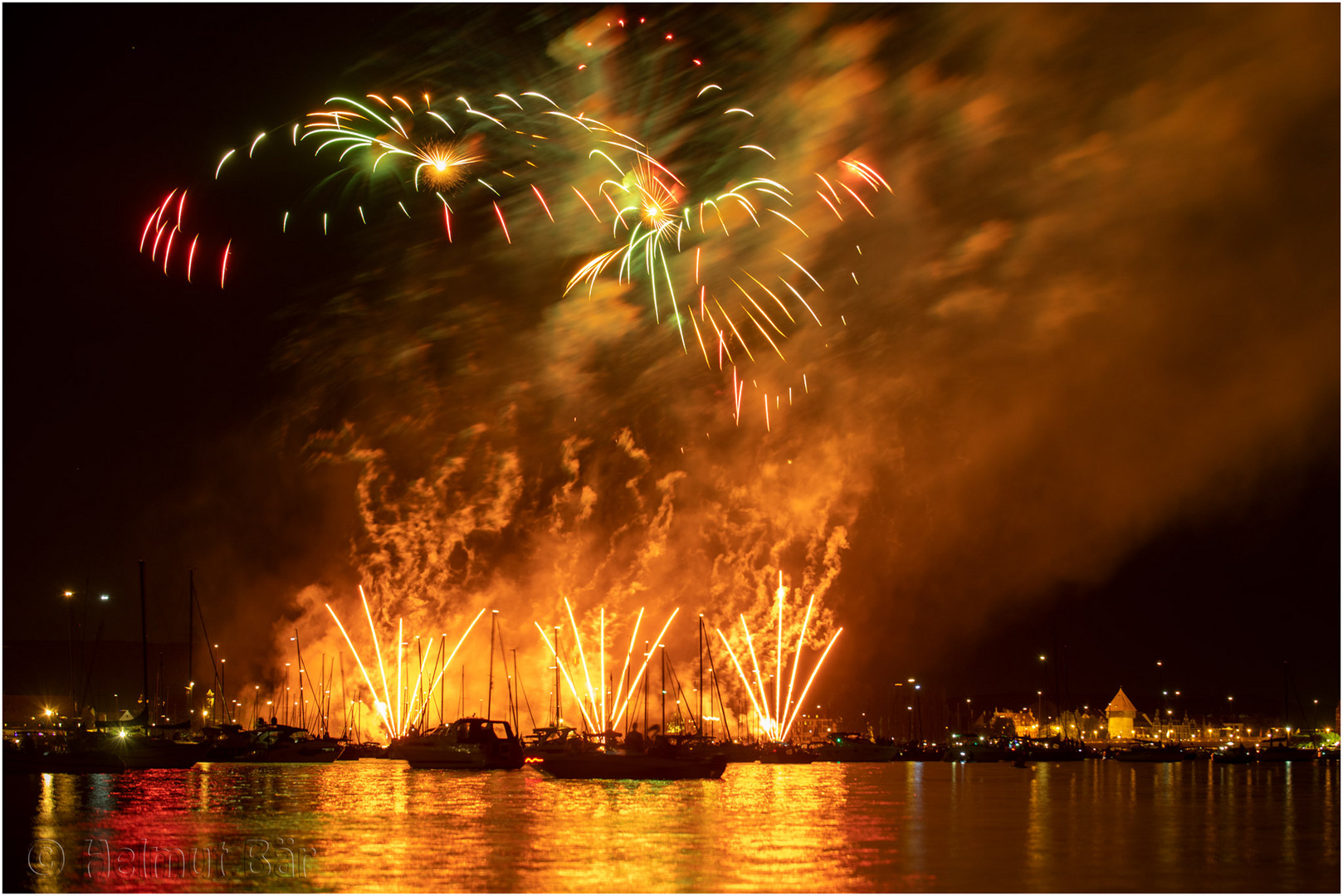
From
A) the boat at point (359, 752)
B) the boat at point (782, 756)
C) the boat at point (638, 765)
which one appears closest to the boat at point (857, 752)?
the boat at point (782, 756)

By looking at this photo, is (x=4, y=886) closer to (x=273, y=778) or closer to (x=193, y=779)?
(x=193, y=779)

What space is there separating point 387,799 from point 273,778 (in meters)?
16.3

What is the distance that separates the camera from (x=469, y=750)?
57781 millimetres

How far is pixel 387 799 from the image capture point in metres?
32.1

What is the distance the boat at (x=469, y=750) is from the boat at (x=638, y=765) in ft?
29.4

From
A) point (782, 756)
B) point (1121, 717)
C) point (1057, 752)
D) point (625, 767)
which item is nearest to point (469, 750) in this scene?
point (625, 767)

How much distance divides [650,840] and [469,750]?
3850cm

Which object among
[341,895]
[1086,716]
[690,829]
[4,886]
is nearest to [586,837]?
[690,829]

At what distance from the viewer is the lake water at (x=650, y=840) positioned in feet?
52.7

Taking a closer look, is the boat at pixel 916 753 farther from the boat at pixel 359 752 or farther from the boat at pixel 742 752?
the boat at pixel 359 752

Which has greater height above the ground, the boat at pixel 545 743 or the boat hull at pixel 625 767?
the boat hull at pixel 625 767

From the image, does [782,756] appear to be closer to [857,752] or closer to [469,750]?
[857,752]

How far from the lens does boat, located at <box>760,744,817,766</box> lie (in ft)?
247

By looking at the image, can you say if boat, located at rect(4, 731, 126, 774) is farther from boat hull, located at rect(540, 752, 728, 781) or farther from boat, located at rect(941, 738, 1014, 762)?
boat, located at rect(941, 738, 1014, 762)
